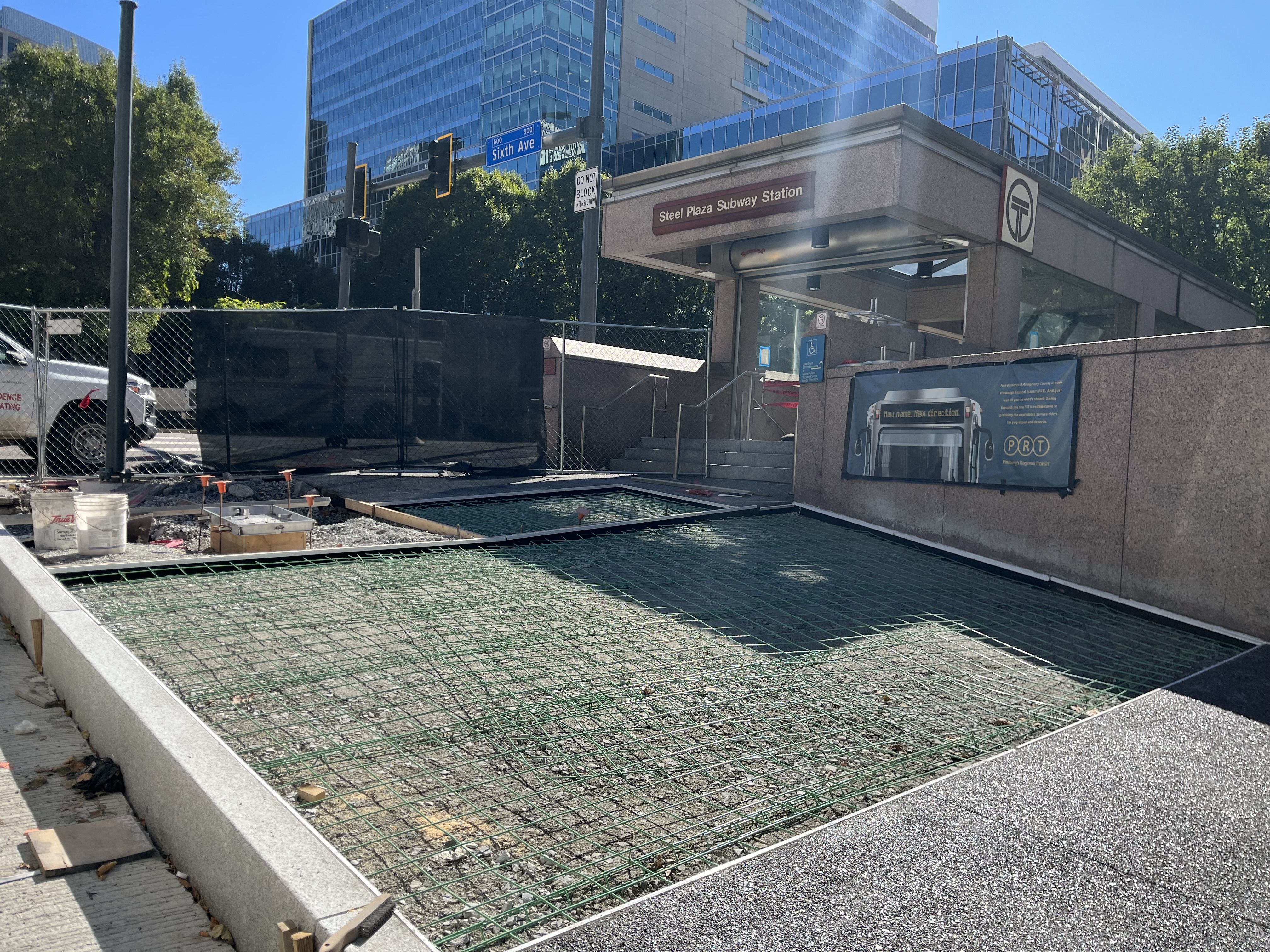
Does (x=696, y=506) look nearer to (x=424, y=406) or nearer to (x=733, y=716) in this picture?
(x=424, y=406)

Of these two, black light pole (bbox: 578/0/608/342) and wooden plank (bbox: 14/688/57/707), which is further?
black light pole (bbox: 578/0/608/342)

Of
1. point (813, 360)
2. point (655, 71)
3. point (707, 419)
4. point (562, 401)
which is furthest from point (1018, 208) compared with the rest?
point (655, 71)

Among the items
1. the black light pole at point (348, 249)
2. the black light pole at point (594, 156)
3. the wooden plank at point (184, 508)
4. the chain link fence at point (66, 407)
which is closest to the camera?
the wooden plank at point (184, 508)

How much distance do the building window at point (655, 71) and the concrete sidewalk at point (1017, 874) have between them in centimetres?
8486

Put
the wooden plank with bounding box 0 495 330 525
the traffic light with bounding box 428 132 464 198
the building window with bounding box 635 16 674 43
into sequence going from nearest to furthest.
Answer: the wooden plank with bounding box 0 495 330 525 < the traffic light with bounding box 428 132 464 198 < the building window with bounding box 635 16 674 43

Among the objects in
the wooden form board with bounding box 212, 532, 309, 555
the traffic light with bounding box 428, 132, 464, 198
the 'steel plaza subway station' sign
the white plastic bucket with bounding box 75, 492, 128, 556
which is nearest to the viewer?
the white plastic bucket with bounding box 75, 492, 128, 556

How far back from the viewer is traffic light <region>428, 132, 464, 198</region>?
67.9 feet

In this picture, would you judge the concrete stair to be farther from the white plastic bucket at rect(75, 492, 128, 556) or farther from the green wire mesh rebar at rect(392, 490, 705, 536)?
the white plastic bucket at rect(75, 492, 128, 556)


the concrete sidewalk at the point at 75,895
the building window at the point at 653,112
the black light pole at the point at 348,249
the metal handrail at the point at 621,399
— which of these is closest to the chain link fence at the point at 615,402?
the metal handrail at the point at 621,399

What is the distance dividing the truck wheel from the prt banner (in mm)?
10477

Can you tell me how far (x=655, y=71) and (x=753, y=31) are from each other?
64.8 feet

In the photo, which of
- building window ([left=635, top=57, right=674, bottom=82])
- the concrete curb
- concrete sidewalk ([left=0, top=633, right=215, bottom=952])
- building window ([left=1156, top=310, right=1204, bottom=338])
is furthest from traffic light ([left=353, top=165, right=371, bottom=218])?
building window ([left=635, top=57, right=674, bottom=82])

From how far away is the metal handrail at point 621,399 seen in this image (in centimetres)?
1542

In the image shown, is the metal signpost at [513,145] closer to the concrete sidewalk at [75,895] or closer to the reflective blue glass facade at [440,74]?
the concrete sidewalk at [75,895]
